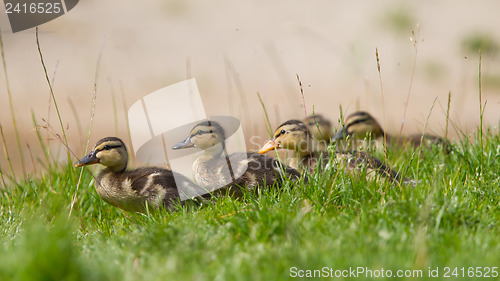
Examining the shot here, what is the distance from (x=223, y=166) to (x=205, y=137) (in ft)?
1.40

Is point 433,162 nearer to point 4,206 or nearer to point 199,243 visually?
point 199,243

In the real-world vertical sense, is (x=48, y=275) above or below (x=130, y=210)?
above

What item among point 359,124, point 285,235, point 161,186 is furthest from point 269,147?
point 285,235

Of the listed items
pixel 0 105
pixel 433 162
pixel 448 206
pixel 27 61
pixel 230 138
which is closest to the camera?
pixel 448 206

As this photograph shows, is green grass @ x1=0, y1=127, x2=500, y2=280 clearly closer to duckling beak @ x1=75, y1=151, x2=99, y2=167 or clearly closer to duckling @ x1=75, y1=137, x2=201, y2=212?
duckling @ x1=75, y1=137, x2=201, y2=212

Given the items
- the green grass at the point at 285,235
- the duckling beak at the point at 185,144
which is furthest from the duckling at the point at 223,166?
the green grass at the point at 285,235

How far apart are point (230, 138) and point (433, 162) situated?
1770 millimetres

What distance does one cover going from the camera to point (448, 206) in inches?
134

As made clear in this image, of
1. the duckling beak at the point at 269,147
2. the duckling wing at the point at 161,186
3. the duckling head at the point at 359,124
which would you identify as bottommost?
the duckling head at the point at 359,124

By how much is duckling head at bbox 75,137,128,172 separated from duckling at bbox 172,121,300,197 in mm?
483

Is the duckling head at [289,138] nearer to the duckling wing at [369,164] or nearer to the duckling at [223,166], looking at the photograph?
the duckling at [223,166]

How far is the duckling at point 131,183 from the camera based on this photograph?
15.6ft

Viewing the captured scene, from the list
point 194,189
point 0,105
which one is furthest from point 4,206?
point 0,105

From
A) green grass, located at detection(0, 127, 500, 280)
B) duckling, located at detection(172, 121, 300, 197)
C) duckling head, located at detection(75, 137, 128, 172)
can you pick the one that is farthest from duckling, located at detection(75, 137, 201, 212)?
green grass, located at detection(0, 127, 500, 280)
